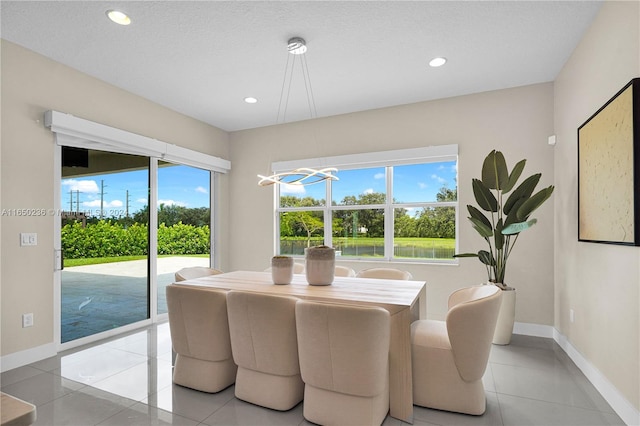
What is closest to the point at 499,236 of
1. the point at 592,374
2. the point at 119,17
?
the point at 592,374

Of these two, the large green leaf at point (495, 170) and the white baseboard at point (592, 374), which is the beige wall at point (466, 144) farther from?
the large green leaf at point (495, 170)

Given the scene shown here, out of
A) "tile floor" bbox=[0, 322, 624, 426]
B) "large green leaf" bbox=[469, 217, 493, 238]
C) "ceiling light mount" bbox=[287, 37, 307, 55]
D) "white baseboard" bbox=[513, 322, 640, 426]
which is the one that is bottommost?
"tile floor" bbox=[0, 322, 624, 426]

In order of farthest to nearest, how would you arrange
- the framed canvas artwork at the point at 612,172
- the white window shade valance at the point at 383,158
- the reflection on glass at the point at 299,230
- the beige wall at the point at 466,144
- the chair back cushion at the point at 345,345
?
the reflection on glass at the point at 299,230 < the white window shade valance at the point at 383,158 < the beige wall at the point at 466,144 < the framed canvas artwork at the point at 612,172 < the chair back cushion at the point at 345,345

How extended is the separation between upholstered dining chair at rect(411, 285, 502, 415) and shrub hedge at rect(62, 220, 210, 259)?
346 cm

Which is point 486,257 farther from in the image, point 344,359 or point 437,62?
point 344,359

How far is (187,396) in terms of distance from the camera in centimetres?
233

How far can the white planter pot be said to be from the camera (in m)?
3.26

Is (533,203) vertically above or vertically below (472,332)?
above

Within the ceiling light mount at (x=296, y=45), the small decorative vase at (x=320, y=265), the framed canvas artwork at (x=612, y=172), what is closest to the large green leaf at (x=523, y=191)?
the framed canvas artwork at (x=612, y=172)

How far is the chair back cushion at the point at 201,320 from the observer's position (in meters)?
2.29

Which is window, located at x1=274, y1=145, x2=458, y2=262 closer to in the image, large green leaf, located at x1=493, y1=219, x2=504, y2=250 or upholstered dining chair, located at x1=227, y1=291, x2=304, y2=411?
large green leaf, located at x1=493, y1=219, x2=504, y2=250

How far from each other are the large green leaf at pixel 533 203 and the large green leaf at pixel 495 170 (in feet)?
0.97

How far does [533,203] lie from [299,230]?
311 cm

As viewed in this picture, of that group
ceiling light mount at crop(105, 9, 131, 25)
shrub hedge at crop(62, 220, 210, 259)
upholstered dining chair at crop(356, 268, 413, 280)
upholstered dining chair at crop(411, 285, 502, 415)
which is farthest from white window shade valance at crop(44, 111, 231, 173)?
upholstered dining chair at crop(411, 285, 502, 415)
